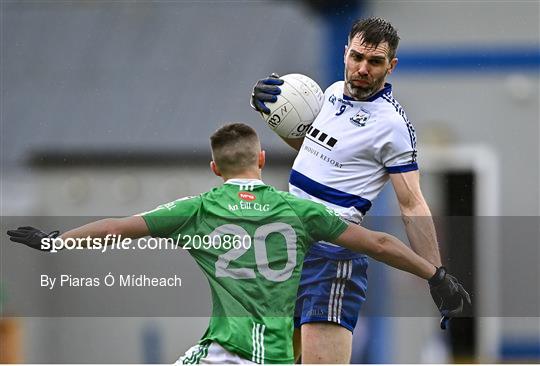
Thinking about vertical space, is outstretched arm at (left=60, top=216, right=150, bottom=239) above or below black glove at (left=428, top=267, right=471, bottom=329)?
above

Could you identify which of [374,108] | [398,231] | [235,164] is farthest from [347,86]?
[398,231]

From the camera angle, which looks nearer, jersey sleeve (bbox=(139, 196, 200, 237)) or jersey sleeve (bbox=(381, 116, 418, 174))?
jersey sleeve (bbox=(139, 196, 200, 237))

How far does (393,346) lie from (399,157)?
27.1 feet

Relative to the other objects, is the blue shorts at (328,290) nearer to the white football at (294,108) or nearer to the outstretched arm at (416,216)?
the outstretched arm at (416,216)

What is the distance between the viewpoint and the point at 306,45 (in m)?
15.0

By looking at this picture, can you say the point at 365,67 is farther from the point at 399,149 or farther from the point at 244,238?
the point at 244,238

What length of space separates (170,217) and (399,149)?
3.96 feet

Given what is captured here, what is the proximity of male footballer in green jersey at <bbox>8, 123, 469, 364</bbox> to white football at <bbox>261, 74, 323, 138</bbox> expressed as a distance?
23.4 inches

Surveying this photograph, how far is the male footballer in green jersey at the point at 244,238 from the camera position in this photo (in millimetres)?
5234

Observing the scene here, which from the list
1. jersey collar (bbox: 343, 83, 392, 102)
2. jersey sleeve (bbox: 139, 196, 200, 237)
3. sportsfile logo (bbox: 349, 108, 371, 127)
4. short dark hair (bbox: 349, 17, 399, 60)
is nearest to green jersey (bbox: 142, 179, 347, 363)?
jersey sleeve (bbox: 139, 196, 200, 237)

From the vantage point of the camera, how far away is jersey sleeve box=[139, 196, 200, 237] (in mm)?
5340

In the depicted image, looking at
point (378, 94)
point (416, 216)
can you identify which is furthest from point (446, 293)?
point (378, 94)

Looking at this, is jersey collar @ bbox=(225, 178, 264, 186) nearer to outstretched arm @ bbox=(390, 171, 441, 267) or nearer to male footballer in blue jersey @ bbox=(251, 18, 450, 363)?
male footballer in blue jersey @ bbox=(251, 18, 450, 363)

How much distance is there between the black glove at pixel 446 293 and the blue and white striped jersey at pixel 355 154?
0.48 meters
